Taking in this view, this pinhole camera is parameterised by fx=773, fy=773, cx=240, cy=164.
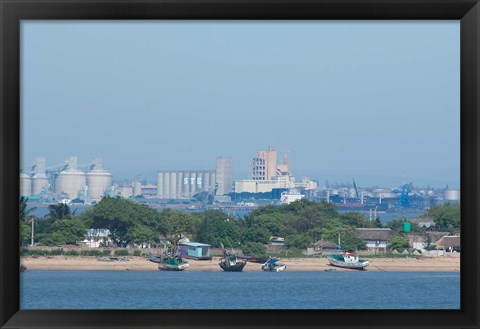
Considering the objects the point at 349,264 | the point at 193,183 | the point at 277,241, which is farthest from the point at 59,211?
the point at 349,264

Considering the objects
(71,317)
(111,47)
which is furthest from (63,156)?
(71,317)

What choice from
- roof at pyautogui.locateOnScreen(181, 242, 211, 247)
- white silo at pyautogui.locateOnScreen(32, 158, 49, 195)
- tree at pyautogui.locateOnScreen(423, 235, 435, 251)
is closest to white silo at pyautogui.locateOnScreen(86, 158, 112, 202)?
white silo at pyautogui.locateOnScreen(32, 158, 49, 195)

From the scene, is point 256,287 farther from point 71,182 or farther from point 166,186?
point 71,182

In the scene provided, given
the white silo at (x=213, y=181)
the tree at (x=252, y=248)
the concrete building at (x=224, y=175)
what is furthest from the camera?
the white silo at (x=213, y=181)

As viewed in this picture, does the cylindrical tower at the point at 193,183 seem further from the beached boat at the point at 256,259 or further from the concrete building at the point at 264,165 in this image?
the beached boat at the point at 256,259

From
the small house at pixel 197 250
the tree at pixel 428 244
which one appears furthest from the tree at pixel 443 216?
the small house at pixel 197 250

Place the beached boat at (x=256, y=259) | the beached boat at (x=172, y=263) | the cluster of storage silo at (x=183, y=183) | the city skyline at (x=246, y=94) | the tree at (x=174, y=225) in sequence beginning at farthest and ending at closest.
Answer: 1. the city skyline at (x=246, y=94)
2. the cluster of storage silo at (x=183, y=183)
3. the beached boat at (x=172, y=263)
4. the beached boat at (x=256, y=259)
5. the tree at (x=174, y=225)
